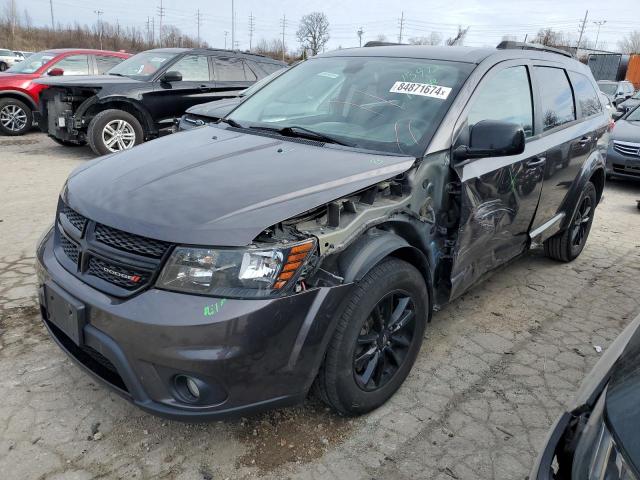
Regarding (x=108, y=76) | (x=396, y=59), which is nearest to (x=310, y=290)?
(x=396, y=59)

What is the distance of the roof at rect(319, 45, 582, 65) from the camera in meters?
3.11

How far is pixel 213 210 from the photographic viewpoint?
199cm

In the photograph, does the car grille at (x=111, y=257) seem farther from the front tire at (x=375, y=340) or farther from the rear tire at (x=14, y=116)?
the rear tire at (x=14, y=116)

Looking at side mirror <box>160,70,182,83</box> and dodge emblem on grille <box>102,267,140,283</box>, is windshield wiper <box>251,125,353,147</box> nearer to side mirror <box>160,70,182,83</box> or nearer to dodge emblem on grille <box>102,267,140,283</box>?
dodge emblem on grille <box>102,267,140,283</box>

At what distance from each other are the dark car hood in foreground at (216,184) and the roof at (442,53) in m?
1.02

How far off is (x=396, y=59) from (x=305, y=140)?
936 mm

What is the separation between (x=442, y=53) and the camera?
3.20 meters

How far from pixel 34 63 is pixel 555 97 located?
1036cm

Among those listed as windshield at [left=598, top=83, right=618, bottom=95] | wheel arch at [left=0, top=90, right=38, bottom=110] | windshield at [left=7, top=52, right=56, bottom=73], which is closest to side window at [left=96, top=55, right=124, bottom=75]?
windshield at [left=7, top=52, right=56, bottom=73]

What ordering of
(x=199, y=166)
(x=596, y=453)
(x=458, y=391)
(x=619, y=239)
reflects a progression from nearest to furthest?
(x=596, y=453), (x=199, y=166), (x=458, y=391), (x=619, y=239)

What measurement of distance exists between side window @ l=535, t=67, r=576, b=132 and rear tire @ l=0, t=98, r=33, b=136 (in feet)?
32.8

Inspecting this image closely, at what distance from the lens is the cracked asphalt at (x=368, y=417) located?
2.19 metres

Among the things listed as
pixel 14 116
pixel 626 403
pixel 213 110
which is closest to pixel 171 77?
pixel 213 110

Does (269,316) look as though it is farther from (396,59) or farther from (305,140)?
(396,59)
